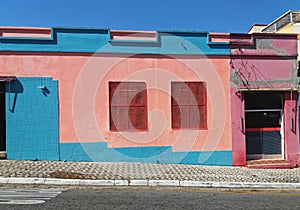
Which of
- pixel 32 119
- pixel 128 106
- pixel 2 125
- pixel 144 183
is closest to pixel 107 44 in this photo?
pixel 128 106

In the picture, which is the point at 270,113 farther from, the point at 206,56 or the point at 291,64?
the point at 206,56

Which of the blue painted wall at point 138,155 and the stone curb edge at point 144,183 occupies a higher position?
the blue painted wall at point 138,155

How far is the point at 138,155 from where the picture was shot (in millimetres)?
9625

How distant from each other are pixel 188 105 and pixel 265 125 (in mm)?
2965

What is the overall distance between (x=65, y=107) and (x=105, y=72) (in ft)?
5.44

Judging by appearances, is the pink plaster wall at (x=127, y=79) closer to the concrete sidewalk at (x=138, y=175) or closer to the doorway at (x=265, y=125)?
the concrete sidewalk at (x=138, y=175)

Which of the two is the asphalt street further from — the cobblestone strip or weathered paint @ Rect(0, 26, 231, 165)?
weathered paint @ Rect(0, 26, 231, 165)

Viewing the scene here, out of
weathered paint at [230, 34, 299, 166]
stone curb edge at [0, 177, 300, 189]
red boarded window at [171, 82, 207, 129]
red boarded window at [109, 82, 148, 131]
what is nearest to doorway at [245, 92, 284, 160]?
weathered paint at [230, 34, 299, 166]

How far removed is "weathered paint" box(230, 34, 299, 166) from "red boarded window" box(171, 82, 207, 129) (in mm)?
1056

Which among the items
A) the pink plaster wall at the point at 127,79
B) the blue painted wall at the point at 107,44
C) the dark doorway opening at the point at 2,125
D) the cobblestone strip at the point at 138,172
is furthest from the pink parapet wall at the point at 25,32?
the cobblestone strip at the point at 138,172

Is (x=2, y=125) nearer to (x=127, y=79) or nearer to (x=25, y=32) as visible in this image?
(x=25, y=32)

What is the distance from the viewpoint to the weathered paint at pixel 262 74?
33.3 feet

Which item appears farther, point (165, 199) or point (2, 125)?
point (2, 125)

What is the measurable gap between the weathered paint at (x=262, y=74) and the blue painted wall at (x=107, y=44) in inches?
27.4
